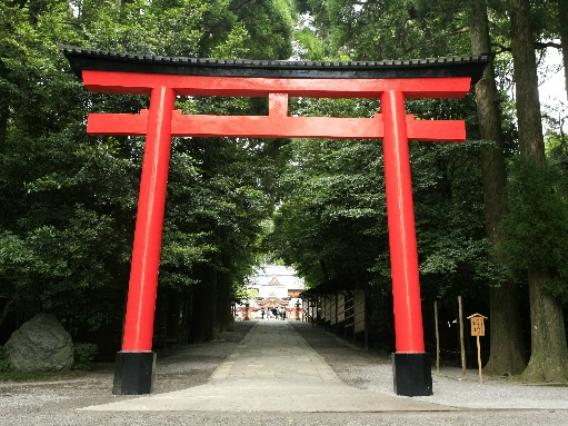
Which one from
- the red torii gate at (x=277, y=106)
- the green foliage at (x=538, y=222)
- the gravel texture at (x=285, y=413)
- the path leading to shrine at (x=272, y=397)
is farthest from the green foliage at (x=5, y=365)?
the green foliage at (x=538, y=222)

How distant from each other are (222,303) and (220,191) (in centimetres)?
1502

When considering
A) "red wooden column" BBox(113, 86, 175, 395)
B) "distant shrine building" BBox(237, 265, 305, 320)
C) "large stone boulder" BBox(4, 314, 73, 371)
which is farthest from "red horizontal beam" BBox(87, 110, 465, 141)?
"distant shrine building" BBox(237, 265, 305, 320)

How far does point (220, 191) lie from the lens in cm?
1230

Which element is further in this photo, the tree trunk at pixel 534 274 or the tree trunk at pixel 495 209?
the tree trunk at pixel 495 209

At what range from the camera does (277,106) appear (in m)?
8.49

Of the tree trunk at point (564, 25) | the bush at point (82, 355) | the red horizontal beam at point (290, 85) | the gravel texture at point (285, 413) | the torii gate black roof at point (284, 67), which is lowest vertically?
the gravel texture at point (285, 413)

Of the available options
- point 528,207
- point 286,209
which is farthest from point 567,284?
point 286,209

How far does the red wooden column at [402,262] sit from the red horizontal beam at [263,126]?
14.0 inches

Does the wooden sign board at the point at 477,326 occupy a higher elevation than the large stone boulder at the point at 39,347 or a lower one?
higher

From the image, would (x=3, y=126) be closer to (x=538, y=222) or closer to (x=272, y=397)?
(x=272, y=397)

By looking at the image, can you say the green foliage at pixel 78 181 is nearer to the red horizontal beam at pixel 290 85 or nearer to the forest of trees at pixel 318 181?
the forest of trees at pixel 318 181

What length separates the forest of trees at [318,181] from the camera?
30.6ft

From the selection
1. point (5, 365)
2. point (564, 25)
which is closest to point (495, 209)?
point (564, 25)

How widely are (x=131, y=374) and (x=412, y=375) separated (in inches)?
167
